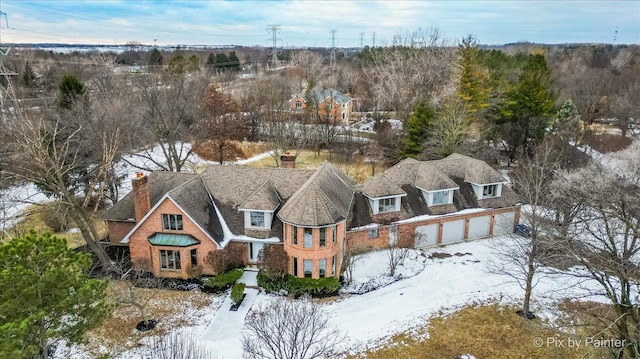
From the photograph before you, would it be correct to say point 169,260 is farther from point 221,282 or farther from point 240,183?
point 240,183

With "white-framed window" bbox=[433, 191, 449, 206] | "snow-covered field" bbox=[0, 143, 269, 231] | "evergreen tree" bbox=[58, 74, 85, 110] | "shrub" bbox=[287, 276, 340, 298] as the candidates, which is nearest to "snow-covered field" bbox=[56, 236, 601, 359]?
"shrub" bbox=[287, 276, 340, 298]

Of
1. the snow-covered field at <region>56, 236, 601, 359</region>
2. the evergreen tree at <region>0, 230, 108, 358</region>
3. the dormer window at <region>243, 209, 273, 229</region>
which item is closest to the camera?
the evergreen tree at <region>0, 230, 108, 358</region>

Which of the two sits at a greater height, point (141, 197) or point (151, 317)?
point (141, 197)

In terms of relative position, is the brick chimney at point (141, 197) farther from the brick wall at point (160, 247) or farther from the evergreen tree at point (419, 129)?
the evergreen tree at point (419, 129)

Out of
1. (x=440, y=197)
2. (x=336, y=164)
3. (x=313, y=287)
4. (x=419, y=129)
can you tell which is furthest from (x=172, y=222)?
(x=419, y=129)

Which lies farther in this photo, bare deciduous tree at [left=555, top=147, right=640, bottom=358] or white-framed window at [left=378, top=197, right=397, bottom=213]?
white-framed window at [left=378, top=197, right=397, bottom=213]

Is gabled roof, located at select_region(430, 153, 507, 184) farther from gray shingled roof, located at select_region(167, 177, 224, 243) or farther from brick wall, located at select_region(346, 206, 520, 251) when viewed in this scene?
gray shingled roof, located at select_region(167, 177, 224, 243)

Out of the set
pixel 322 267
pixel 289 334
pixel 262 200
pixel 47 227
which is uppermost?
pixel 262 200
